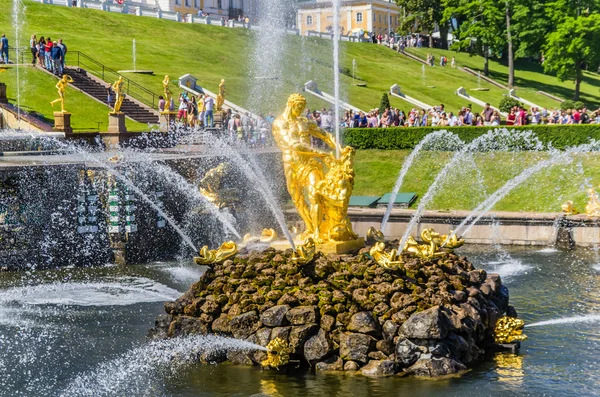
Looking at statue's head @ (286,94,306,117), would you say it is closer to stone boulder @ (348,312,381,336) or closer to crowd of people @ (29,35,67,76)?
stone boulder @ (348,312,381,336)

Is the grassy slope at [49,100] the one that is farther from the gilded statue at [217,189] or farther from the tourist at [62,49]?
the gilded statue at [217,189]

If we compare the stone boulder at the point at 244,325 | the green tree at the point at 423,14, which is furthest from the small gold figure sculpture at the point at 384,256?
the green tree at the point at 423,14

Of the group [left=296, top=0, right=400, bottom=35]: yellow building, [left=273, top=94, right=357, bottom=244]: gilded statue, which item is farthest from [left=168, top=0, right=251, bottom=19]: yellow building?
[left=273, top=94, right=357, bottom=244]: gilded statue

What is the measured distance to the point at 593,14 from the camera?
195 ft

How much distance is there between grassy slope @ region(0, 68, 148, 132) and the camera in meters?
35.2

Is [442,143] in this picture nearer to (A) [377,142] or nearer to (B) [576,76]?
A: (A) [377,142]

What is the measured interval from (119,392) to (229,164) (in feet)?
51.7

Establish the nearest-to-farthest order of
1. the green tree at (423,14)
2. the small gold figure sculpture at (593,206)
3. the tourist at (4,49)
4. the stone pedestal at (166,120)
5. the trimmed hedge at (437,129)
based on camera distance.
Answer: the small gold figure sculpture at (593,206)
the trimmed hedge at (437,129)
the stone pedestal at (166,120)
the tourist at (4,49)
the green tree at (423,14)

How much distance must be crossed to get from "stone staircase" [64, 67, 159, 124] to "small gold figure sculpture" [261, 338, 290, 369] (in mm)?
25509

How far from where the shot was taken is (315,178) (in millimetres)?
15648

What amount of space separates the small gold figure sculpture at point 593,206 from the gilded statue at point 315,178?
1123cm

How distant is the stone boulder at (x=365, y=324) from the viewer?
13.0 meters

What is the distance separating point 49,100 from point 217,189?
1279 centimetres

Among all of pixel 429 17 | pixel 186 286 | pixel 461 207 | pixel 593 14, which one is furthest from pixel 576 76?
pixel 186 286
